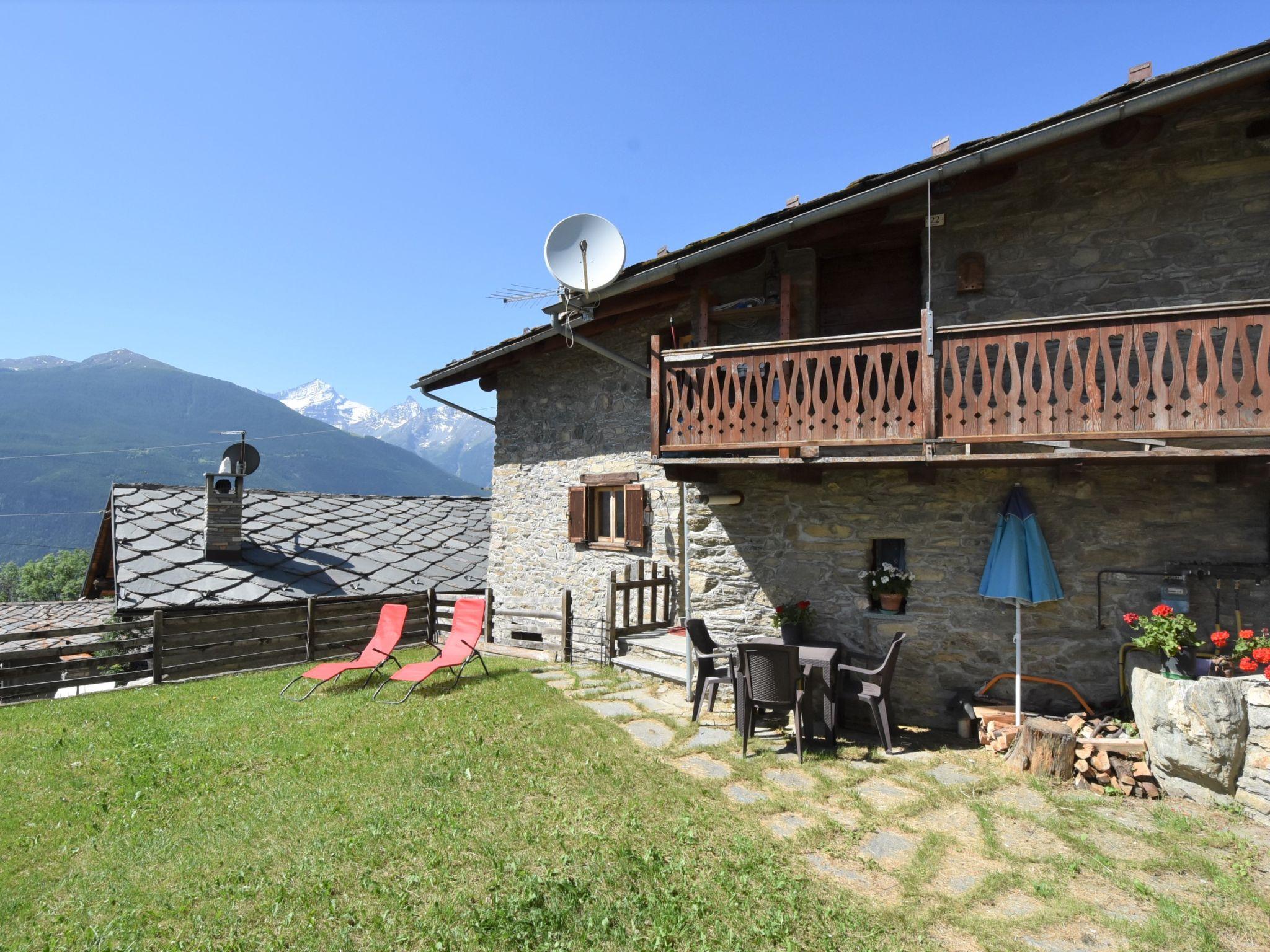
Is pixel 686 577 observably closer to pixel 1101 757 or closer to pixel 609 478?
pixel 609 478

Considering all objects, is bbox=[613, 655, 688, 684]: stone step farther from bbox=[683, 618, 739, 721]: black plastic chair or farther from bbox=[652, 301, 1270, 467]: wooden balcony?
bbox=[652, 301, 1270, 467]: wooden balcony

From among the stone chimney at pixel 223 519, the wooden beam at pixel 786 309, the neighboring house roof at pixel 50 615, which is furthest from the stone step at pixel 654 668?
the neighboring house roof at pixel 50 615

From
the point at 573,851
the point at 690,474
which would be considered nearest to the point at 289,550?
the point at 690,474

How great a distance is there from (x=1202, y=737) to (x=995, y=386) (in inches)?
119

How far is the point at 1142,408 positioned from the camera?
529cm

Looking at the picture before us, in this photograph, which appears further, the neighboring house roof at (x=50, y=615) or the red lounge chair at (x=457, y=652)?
the neighboring house roof at (x=50, y=615)

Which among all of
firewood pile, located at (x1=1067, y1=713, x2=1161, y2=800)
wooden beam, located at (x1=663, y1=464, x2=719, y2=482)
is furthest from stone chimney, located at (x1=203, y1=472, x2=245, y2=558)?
firewood pile, located at (x1=1067, y1=713, x2=1161, y2=800)

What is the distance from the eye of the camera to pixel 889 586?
6.70 meters

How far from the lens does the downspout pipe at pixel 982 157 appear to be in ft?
17.7

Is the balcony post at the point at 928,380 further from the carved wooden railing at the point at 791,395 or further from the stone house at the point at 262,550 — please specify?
the stone house at the point at 262,550

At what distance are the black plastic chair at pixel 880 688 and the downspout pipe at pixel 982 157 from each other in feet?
14.0

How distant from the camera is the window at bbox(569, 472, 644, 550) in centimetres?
1007

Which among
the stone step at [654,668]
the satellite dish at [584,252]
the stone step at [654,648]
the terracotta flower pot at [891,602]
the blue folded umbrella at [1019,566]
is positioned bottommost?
the stone step at [654,668]

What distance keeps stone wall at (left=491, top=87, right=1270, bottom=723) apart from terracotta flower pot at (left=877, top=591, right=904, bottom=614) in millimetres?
155
